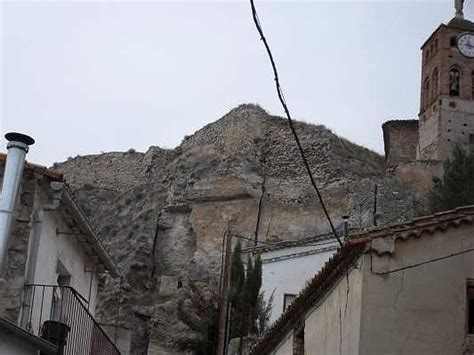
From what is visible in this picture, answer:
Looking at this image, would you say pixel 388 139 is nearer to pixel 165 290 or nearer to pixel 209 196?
pixel 209 196

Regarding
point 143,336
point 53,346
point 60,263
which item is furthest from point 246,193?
point 53,346

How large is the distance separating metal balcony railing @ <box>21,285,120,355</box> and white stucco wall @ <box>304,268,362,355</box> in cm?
383

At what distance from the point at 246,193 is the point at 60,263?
30344 mm

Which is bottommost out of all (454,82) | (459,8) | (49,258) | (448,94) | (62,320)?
(62,320)

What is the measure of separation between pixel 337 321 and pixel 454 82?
37.4 meters

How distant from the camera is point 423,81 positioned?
179 ft

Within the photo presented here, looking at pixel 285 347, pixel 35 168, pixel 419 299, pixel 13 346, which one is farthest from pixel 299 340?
pixel 13 346

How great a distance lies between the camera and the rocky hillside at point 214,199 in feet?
144

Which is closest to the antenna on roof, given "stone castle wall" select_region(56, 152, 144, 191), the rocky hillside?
the rocky hillside

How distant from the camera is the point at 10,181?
46.9 ft

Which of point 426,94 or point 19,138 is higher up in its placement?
point 426,94

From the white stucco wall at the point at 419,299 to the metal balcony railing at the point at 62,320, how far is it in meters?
4.42

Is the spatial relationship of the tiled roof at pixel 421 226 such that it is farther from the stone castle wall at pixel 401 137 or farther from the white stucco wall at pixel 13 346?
the stone castle wall at pixel 401 137

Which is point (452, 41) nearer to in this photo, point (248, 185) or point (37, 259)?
point (248, 185)
